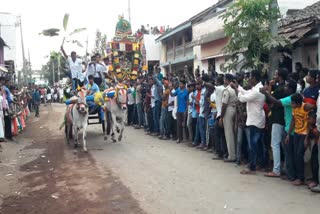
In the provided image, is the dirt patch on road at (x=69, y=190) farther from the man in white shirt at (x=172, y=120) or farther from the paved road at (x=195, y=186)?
the man in white shirt at (x=172, y=120)

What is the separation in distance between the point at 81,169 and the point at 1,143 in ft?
17.8

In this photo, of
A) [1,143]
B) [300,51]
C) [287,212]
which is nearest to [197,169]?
[287,212]

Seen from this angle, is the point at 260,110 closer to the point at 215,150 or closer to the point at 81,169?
the point at 215,150

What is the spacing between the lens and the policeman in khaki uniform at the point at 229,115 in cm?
886

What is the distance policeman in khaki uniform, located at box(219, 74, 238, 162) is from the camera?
349 inches

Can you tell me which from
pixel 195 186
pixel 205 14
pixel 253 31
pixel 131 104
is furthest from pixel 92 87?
pixel 205 14

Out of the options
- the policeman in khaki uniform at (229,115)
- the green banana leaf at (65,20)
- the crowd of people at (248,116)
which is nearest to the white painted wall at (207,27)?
the crowd of people at (248,116)

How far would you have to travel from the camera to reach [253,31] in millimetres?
9531

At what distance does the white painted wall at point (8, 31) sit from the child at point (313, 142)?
37753 millimetres

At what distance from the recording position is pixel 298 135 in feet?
22.8

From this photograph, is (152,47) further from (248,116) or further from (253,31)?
(248,116)

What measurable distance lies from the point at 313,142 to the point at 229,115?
2.45 meters

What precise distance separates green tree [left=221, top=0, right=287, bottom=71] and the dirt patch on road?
14.3 ft

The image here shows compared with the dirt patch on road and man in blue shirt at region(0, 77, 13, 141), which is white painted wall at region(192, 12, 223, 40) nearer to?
man in blue shirt at region(0, 77, 13, 141)
